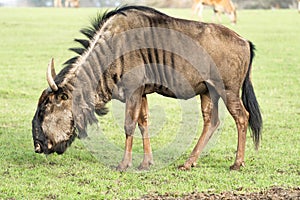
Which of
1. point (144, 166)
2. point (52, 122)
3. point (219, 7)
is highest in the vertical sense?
point (52, 122)

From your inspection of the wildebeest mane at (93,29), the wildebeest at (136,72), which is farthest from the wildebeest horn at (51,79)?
the wildebeest mane at (93,29)

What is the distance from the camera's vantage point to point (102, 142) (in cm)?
987

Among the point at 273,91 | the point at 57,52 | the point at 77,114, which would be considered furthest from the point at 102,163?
the point at 57,52

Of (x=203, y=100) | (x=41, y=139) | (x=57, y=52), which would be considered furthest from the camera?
(x=57, y=52)

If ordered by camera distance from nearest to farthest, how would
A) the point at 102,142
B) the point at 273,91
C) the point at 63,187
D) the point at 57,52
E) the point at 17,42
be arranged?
1. the point at 63,187
2. the point at 102,142
3. the point at 273,91
4. the point at 57,52
5. the point at 17,42

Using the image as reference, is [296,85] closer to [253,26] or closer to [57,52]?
[57,52]

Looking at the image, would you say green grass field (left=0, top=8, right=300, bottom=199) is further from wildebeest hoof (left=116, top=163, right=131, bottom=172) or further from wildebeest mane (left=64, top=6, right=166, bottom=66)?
wildebeest mane (left=64, top=6, right=166, bottom=66)

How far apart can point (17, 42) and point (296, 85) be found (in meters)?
13.0

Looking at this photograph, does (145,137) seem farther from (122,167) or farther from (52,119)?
(52,119)

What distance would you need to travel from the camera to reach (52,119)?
7926 mm

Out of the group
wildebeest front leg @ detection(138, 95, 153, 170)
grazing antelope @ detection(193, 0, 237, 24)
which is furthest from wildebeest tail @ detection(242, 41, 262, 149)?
grazing antelope @ detection(193, 0, 237, 24)

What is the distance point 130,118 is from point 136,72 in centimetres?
60

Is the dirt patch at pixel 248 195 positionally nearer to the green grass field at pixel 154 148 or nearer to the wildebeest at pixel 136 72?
the green grass field at pixel 154 148

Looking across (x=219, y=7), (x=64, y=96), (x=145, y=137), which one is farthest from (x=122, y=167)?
(x=219, y=7)
